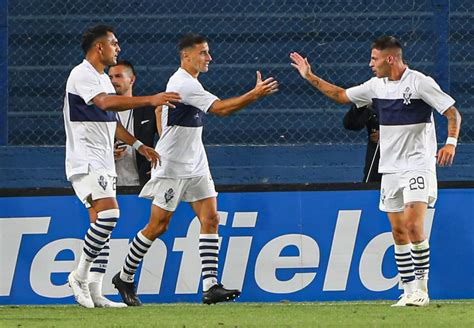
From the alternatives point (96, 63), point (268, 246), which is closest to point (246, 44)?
point (268, 246)

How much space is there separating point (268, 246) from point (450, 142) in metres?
1.92

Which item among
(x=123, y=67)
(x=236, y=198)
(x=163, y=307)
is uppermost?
(x=123, y=67)

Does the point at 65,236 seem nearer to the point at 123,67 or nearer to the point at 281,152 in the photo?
the point at 123,67

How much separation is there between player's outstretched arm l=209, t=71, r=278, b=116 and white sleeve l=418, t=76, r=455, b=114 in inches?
38.2

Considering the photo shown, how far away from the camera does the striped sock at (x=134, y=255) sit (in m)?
9.32

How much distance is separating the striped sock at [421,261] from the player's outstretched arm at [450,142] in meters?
0.57

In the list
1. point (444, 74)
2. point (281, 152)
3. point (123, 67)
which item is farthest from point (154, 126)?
point (444, 74)

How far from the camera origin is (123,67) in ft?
32.8

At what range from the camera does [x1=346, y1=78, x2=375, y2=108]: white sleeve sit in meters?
9.27

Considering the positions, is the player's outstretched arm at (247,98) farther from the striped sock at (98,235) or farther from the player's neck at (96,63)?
the striped sock at (98,235)

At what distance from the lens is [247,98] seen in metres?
8.62

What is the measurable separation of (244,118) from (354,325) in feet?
15.3

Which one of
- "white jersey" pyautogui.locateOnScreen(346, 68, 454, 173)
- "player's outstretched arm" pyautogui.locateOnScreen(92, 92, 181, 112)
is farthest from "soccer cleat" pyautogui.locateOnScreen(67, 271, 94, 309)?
"white jersey" pyautogui.locateOnScreen(346, 68, 454, 173)

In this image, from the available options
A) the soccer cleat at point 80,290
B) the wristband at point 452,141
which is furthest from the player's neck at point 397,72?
the soccer cleat at point 80,290
